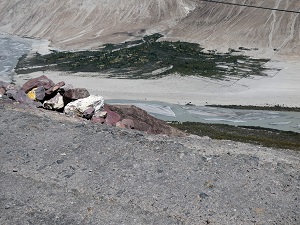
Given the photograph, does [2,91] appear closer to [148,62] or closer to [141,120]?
[141,120]

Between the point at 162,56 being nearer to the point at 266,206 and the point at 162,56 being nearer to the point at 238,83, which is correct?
the point at 238,83

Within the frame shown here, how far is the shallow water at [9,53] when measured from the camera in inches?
2117

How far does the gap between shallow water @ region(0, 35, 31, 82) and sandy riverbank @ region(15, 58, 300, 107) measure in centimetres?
386

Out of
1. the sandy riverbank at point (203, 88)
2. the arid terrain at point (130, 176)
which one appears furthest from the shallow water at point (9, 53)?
the arid terrain at point (130, 176)

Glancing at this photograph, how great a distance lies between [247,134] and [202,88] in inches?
660

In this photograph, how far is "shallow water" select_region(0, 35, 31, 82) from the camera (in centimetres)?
5378

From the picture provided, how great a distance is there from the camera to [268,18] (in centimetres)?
6269

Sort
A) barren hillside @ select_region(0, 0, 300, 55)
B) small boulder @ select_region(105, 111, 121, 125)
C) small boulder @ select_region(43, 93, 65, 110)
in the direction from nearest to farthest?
1. small boulder @ select_region(105, 111, 121, 125)
2. small boulder @ select_region(43, 93, 65, 110)
3. barren hillside @ select_region(0, 0, 300, 55)

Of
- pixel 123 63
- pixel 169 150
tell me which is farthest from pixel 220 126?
pixel 123 63

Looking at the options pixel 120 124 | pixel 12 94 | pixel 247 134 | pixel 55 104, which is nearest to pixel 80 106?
pixel 55 104

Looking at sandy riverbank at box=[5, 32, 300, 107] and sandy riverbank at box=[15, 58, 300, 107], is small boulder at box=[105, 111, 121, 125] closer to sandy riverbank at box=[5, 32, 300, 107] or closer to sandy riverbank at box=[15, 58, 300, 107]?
sandy riverbank at box=[5, 32, 300, 107]

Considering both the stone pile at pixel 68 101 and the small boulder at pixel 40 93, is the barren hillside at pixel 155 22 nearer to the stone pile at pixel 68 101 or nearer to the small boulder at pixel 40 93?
the stone pile at pixel 68 101

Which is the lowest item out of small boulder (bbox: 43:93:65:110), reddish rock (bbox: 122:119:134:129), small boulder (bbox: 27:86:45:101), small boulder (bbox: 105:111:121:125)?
reddish rock (bbox: 122:119:134:129)

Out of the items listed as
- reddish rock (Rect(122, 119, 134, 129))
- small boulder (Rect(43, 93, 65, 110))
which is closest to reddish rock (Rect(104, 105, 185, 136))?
reddish rock (Rect(122, 119, 134, 129))
